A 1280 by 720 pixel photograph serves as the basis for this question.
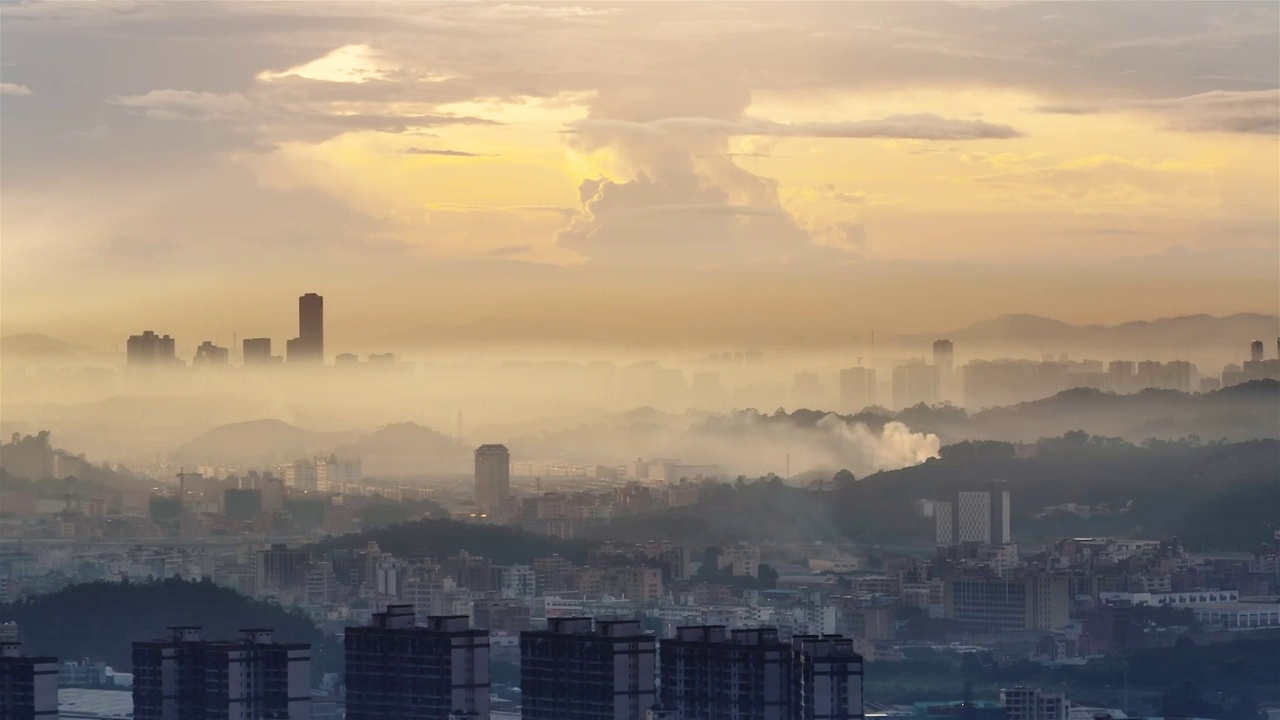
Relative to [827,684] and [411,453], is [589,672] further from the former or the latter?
[411,453]

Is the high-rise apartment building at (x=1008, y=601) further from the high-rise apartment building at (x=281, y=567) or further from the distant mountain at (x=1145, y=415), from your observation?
the high-rise apartment building at (x=281, y=567)

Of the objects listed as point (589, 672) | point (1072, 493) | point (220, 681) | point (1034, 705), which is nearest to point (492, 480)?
point (1072, 493)

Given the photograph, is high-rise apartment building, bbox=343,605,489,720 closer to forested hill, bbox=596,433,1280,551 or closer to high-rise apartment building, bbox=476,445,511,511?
high-rise apartment building, bbox=476,445,511,511

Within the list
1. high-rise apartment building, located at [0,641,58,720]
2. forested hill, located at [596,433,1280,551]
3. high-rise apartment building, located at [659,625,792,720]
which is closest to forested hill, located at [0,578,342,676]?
high-rise apartment building, located at [0,641,58,720]

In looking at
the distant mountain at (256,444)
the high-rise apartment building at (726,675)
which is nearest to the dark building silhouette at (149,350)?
the distant mountain at (256,444)

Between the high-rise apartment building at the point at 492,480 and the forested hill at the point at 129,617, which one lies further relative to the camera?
the high-rise apartment building at the point at 492,480

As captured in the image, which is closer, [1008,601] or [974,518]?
[1008,601]
